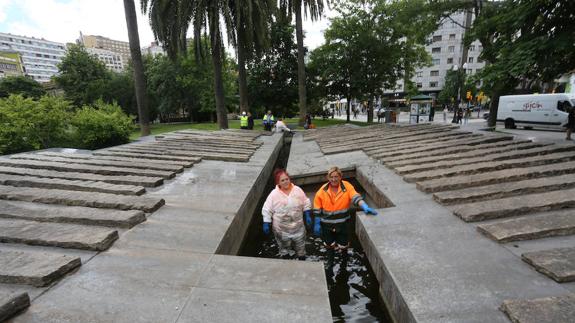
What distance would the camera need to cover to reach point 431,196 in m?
5.21

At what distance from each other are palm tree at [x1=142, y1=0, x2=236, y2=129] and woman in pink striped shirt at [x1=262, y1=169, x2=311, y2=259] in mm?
16598

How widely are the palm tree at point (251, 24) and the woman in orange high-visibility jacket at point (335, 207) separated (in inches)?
660

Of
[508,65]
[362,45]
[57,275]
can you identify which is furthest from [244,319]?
[362,45]

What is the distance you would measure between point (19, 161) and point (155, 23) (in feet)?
48.5

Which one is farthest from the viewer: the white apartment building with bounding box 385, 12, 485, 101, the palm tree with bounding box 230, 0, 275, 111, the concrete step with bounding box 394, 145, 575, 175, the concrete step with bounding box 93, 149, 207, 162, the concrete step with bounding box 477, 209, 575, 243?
the white apartment building with bounding box 385, 12, 485, 101

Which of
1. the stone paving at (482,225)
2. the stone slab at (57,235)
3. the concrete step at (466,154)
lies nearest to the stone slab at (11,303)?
the stone slab at (57,235)

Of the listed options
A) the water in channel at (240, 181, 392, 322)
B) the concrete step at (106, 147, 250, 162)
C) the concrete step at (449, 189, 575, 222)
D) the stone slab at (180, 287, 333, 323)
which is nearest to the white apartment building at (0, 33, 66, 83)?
the concrete step at (106, 147, 250, 162)

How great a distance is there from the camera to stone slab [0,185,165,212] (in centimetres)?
448

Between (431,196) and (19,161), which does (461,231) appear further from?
(19,161)

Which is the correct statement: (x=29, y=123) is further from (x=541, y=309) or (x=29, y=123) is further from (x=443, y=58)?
(x=443, y=58)

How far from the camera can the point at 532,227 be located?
3.60 meters

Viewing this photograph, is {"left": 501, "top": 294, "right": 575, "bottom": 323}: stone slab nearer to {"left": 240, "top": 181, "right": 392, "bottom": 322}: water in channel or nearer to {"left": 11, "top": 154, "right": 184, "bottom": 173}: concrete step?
{"left": 240, "top": 181, "right": 392, "bottom": 322}: water in channel

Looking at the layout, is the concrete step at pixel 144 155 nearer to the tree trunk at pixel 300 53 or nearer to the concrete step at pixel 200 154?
the concrete step at pixel 200 154

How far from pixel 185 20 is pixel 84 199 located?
1647 centimetres
